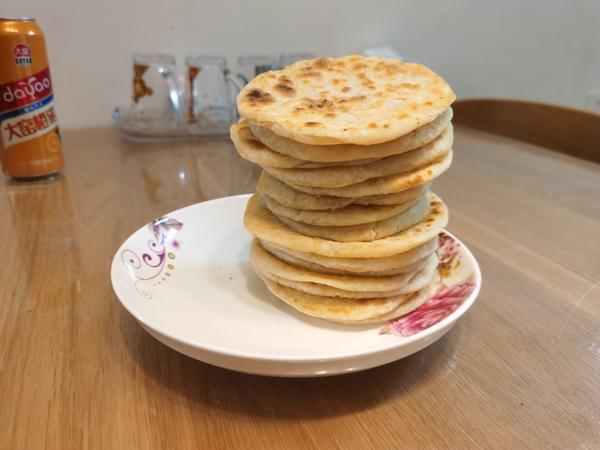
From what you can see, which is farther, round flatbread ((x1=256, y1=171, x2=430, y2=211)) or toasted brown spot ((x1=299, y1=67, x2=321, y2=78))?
toasted brown spot ((x1=299, y1=67, x2=321, y2=78))

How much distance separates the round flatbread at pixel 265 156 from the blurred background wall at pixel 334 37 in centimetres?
116

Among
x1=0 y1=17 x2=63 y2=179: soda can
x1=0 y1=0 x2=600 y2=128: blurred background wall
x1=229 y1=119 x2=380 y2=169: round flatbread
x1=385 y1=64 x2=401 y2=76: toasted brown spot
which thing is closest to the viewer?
x1=229 y1=119 x2=380 y2=169: round flatbread

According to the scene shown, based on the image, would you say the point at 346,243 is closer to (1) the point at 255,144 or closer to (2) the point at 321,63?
(1) the point at 255,144

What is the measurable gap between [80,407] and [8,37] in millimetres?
932

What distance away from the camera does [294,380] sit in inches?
23.0

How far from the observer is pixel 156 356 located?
0.62m

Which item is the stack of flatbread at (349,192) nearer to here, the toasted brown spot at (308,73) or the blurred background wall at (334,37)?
the toasted brown spot at (308,73)

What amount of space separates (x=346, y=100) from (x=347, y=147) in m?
0.11

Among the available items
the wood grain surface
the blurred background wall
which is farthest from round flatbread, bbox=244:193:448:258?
the blurred background wall

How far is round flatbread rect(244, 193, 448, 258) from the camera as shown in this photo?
2.03 feet

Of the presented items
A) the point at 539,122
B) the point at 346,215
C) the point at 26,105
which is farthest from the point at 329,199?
the point at 539,122

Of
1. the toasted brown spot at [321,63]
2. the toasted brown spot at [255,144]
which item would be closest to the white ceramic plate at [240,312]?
the toasted brown spot at [255,144]

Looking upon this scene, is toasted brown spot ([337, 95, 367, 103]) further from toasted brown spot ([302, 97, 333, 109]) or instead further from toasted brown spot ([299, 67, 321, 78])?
toasted brown spot ([299, 67, 321, 78])

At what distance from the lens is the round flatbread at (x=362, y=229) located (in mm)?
638
